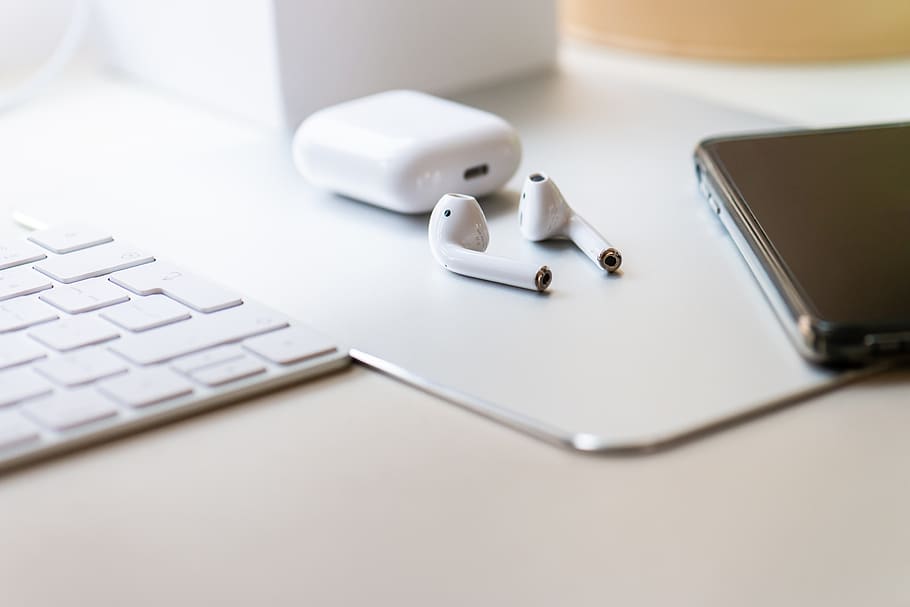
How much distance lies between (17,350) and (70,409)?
0.07 meters

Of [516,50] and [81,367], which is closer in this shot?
[81,367]

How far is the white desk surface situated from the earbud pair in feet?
0.38

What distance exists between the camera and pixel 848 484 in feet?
1.58

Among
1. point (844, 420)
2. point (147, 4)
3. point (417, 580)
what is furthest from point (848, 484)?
point (147, 4)

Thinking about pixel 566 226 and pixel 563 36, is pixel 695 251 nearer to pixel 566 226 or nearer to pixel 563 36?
pixel 566 226

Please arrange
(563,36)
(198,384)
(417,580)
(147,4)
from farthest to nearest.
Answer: (563,36), (147,4), (198,384), (417,580)

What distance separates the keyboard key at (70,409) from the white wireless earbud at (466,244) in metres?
0.22

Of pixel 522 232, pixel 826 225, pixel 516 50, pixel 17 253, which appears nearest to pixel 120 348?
pixel 17 253

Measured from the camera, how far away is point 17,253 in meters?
0.69

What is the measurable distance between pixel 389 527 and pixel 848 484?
0.58ft

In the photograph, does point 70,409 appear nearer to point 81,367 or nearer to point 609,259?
point 81,367

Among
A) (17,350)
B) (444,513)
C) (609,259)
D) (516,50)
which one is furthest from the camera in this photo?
(516,50)

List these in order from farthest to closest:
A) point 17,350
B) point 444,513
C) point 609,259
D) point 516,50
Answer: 1. point 516,50
2. point 609,259
3. point 17,350
4. point 444,513

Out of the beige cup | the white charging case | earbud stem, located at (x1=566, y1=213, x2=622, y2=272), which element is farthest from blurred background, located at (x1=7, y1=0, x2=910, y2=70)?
earbud stem, located at (x1=566, y1=213, x2=622, y2=272)
